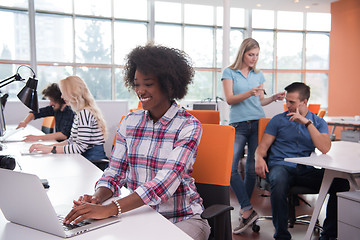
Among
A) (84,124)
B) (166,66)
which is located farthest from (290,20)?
(166,66)

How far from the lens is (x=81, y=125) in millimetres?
2648

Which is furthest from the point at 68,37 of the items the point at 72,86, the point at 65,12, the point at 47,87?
the point at 72,86

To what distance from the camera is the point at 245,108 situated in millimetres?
2979

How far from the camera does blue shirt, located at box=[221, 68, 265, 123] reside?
2.97m

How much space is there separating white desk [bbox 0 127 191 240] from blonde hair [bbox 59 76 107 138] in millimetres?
421

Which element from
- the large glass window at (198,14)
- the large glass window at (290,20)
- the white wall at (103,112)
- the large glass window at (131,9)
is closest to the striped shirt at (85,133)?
the white wall at (103,112)

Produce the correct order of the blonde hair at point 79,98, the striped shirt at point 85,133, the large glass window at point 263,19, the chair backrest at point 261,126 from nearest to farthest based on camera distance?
the striped shirt at point 85,133
the blonde hair at point 79,98
the chair backrest at point 261,126
the large glass window at point 263,19

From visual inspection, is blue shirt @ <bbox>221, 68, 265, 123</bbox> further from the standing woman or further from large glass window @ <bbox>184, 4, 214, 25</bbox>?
large glass window @ <bbox>184, 4, 214, 25</bbox>

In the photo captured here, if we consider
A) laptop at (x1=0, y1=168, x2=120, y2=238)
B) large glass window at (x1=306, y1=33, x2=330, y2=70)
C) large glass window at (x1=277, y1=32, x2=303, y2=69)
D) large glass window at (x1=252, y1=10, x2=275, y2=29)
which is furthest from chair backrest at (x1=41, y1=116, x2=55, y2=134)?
large glass window at (x1=306, y1=33, x2=330, y2=70)

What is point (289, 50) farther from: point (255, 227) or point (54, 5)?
point (255, 227)

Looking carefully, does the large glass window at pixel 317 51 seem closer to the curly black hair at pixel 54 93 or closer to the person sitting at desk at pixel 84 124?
the curly black hair at pixel 54 93

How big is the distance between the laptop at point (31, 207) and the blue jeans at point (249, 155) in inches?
74.1

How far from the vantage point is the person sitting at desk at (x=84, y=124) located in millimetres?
2617

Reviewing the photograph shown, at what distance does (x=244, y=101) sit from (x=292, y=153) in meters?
0.63
